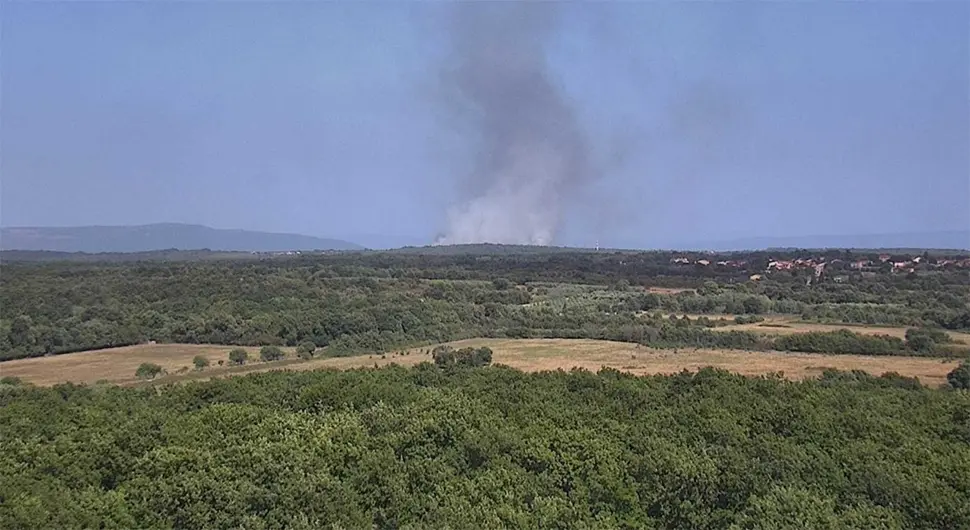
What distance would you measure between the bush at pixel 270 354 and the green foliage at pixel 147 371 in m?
7.54

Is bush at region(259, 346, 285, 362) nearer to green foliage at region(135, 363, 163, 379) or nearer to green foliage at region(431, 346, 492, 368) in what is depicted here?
green foliage at region(135, 363, 163, 379)

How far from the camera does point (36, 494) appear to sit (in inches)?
567

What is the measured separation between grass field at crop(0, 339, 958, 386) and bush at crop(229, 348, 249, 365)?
114 cm

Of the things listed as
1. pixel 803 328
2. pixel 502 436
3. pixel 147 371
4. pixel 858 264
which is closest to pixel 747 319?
pixel 803 328

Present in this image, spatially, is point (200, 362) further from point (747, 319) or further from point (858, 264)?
point (858, 264)

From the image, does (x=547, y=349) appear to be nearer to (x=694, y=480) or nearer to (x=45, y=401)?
(x=45, y=401)

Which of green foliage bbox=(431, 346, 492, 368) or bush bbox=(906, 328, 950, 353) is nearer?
green foliage bbox=(431, 346, 492, 368)

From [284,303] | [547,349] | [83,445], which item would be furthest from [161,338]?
[83,445]

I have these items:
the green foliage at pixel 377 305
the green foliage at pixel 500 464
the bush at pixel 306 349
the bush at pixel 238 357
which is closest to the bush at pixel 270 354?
the bush at pixel 238 357

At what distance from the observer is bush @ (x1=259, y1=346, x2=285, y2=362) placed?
50469mm

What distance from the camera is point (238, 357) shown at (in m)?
49.0

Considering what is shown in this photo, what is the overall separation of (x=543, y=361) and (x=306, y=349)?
17.8 metres

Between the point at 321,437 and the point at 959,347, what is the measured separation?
43460 millimetres

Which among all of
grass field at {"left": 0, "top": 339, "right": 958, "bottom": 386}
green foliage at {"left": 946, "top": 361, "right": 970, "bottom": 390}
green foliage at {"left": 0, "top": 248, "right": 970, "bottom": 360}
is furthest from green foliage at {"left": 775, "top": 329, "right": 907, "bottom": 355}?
green foliage at {"left": 946, "top": 361, "right": 970, "bottom": 390}
